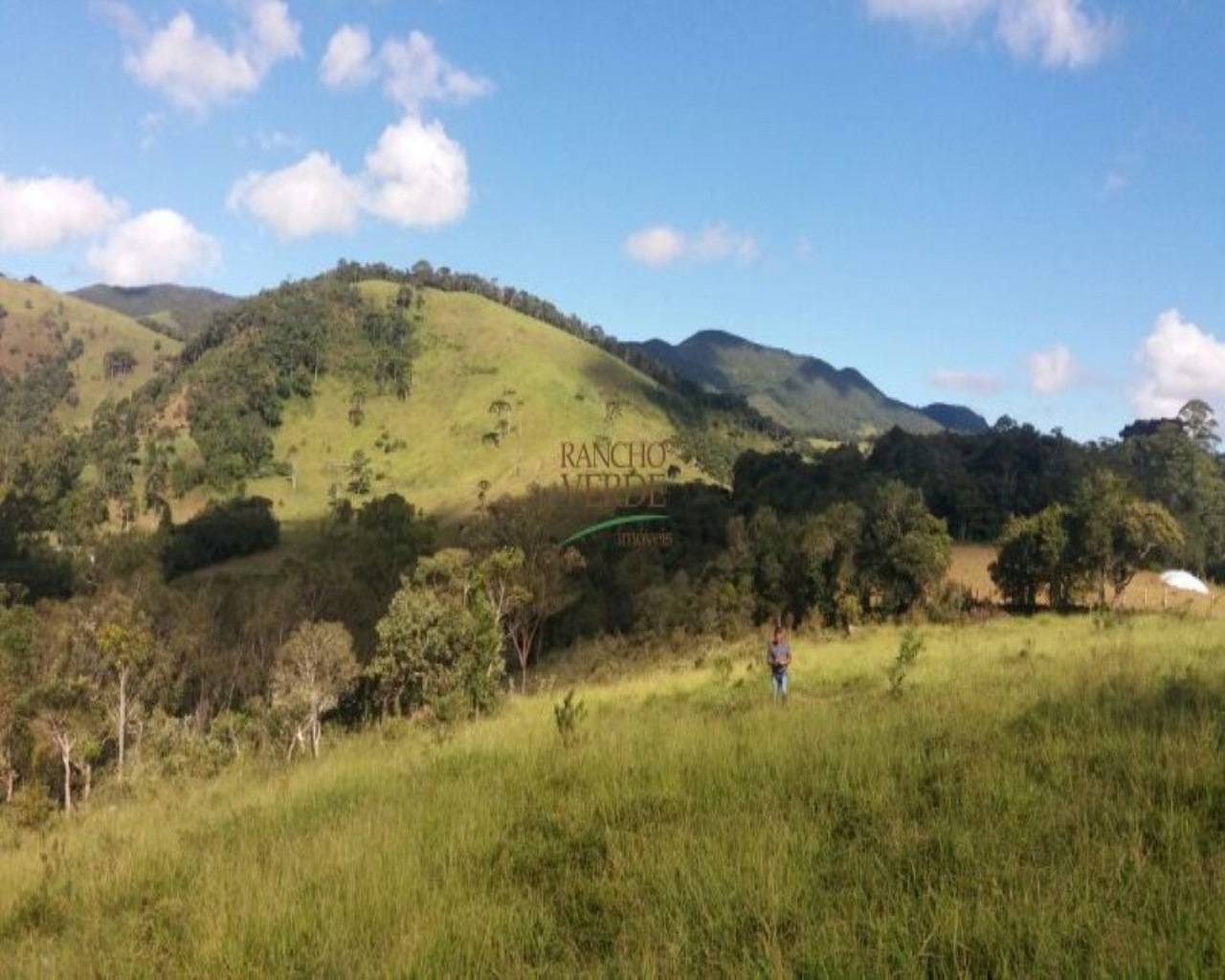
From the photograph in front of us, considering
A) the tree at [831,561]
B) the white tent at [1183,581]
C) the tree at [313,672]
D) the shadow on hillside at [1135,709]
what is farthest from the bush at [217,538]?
the shadow on hillside at [1135,709]

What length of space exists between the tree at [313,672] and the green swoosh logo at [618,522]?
2386cm

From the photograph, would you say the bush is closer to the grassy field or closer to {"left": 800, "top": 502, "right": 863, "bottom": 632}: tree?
{"left": 800, "top": 502, "right": 863, "bottom": 632}: tree

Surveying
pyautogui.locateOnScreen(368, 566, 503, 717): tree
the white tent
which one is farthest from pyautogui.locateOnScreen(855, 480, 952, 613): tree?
pyautogui.locateOnScreen(368, 566, 503, 717): tree

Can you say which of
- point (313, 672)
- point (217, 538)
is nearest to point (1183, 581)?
point (313, 672)

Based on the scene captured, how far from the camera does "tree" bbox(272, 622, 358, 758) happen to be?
4384 cm

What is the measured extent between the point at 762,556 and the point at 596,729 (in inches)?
1745

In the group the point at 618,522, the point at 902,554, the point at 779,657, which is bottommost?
the point at 902,554

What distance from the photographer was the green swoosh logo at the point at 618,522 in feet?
228

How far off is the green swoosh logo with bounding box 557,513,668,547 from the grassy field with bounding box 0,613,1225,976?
59701 millimetres

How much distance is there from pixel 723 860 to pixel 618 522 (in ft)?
212

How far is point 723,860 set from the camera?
4590 mm

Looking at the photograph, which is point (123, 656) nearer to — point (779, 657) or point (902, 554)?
point (902, 554)

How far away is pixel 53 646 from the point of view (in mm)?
48594

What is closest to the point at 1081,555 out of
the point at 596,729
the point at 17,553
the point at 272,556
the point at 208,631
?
the point at 596,729
